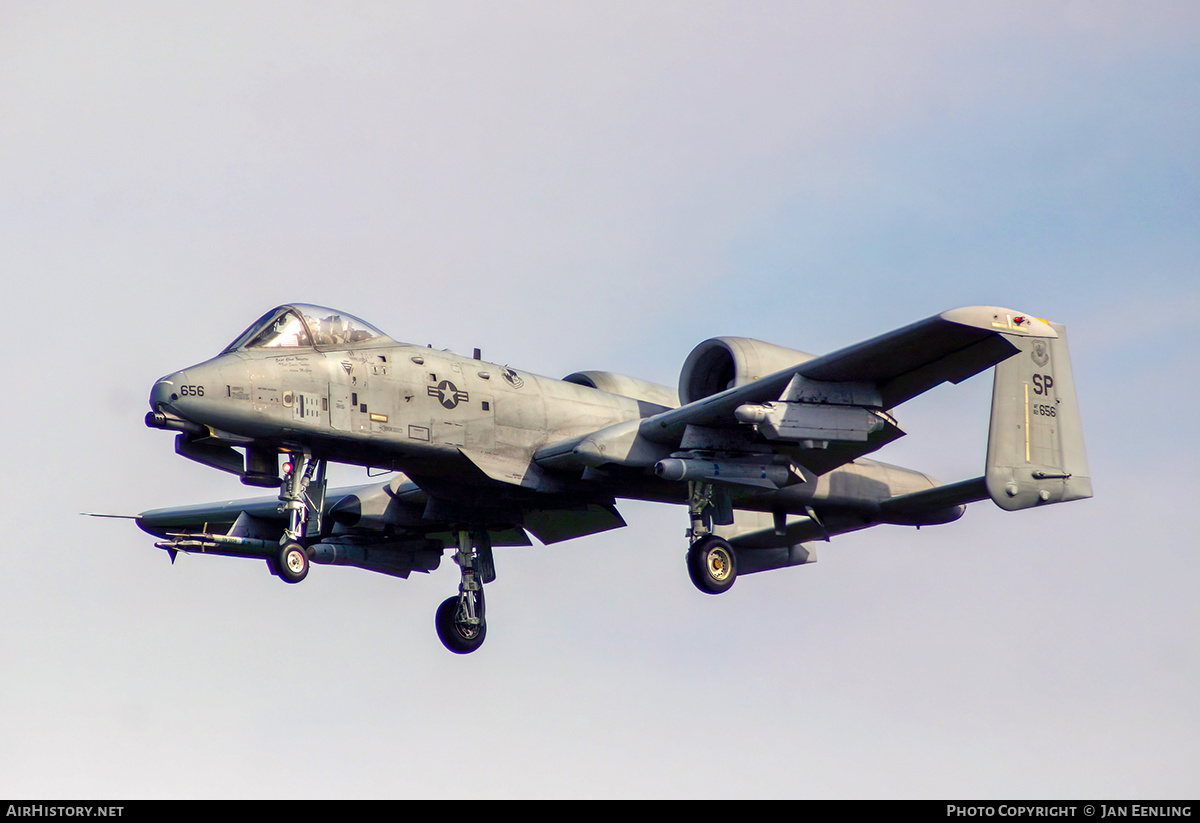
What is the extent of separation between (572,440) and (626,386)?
9.14 ft

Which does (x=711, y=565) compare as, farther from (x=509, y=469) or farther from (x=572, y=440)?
(x=509, y=469)

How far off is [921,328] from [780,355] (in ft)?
12.2

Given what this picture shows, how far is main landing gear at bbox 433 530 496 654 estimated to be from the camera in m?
26.7

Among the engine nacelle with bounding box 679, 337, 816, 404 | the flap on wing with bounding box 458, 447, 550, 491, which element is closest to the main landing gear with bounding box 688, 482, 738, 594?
the engine nacelle with bounding box 679, 337, 816, 404

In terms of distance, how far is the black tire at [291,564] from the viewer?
21.8m

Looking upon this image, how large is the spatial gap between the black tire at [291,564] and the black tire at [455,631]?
16.7ft

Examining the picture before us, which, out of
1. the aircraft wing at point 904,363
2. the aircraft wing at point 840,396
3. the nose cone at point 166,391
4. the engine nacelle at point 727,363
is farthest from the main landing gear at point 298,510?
the engine nacelle at point 727,363

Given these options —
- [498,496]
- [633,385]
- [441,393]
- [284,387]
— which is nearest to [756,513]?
[633,385]

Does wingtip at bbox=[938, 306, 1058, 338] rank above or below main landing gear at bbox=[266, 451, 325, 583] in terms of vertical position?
above

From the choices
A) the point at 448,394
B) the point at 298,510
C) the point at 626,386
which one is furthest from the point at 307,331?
the point at 626,386

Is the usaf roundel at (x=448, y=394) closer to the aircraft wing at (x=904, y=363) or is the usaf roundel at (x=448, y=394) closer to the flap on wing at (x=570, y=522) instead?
the aircraft wing at (x=904, y=363)

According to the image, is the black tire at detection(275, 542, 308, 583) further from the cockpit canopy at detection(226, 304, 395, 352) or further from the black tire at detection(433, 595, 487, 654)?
the black tire at detection(433, 595, 487, 654)

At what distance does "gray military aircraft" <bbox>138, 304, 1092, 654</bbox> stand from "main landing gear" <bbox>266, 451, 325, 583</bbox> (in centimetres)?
3
